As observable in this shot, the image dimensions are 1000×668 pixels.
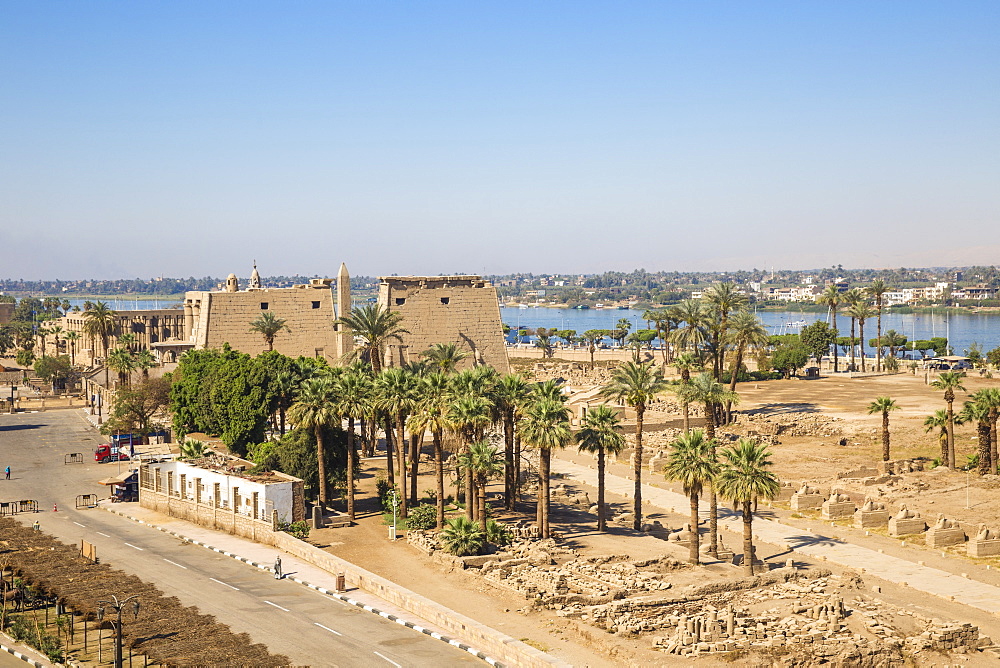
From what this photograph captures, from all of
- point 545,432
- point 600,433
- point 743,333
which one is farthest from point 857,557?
point 743,333

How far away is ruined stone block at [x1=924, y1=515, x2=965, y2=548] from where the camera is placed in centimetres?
4747

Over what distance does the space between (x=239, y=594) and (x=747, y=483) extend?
2041cm

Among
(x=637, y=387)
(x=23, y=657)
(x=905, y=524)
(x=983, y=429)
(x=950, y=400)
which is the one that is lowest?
(x=23, y=657)

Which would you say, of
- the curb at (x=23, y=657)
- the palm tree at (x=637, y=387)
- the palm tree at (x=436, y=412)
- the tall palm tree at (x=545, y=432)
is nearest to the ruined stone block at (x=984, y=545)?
the palm tree at (x=637, y=387)

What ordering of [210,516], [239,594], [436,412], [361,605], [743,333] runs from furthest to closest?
[743,333]
[210,516]
[436,412]
[239,594]
[361,605]

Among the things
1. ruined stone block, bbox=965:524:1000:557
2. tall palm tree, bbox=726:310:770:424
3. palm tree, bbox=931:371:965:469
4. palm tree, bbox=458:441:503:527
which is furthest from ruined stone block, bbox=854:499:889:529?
tall palm tree, bbox=726:310:770:424

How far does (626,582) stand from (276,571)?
1431 centimetres

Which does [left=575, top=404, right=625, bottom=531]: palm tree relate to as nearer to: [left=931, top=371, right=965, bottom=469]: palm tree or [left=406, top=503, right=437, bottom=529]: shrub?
[left=406, top=503, right=437, bottom=529]: shrub

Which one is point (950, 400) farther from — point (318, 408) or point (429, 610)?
point (429, 610)

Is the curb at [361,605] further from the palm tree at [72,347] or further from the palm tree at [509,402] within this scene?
the palm tree at [72,347]

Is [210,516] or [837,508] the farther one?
[837,508]

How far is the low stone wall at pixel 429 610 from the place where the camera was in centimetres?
3134

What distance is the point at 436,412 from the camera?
47.1m

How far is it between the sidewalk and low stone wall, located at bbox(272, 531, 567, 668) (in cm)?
1865
